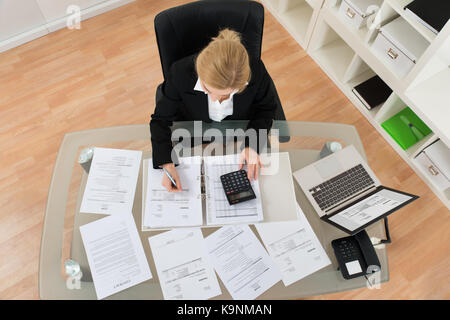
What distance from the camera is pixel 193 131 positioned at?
63.6 inches

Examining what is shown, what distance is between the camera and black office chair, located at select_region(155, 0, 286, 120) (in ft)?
4.43

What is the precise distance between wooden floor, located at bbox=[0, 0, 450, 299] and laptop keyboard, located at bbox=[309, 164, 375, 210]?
804 millimetres

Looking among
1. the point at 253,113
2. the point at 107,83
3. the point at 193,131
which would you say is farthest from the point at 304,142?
the point at 107,83

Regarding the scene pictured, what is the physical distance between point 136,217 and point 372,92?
5.79 ft

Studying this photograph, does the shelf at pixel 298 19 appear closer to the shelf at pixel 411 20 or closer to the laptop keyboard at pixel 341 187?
the shelf at pixel 411 20

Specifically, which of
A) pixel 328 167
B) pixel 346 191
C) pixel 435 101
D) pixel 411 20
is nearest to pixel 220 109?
pixel 328 167

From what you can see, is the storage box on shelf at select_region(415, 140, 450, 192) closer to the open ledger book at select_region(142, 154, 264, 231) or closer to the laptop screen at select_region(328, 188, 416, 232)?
the laptop screen at select_region(328, 188, 416, 232)

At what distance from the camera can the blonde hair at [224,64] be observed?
1.17 metres

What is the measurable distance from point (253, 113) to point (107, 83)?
129 cm

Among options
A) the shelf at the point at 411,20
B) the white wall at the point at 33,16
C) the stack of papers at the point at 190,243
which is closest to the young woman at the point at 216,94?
the stack of papers at the point at 190,243

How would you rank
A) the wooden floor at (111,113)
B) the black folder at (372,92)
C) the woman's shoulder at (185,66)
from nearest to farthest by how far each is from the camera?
1. the woman's shoulder at (185,66)
2. the wooden floor at (111,113)
3. the black folder at (372,92)

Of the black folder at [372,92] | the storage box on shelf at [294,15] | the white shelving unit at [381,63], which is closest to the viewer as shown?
the white shelving unit at [381,63]

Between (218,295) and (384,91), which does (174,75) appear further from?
(384,91)

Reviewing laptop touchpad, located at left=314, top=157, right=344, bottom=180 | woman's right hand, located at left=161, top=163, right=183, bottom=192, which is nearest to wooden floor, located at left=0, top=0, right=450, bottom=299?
laptop touchpad, located at left=314, top=157, right=344, bottom=180
